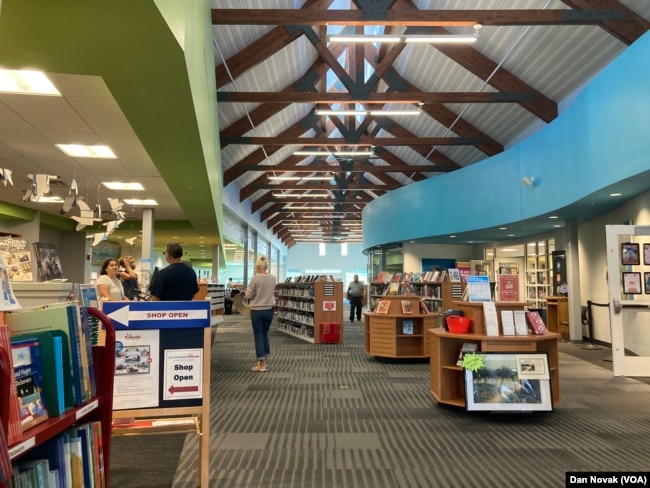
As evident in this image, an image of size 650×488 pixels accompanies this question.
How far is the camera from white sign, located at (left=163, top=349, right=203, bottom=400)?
2.70 metres

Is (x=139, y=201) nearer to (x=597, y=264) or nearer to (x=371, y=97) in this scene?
(x=371, y=97)

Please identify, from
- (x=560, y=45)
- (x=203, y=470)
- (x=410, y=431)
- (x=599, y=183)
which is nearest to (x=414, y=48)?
(x=560, y=45)

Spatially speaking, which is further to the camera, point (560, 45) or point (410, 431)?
point (560, 45)

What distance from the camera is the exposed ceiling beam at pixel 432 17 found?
7387mm

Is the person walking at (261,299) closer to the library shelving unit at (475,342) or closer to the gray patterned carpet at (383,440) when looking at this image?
the gray patterned carpet at (383,440)

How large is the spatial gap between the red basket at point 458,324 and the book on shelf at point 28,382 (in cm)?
403

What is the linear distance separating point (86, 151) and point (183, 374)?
198 inches

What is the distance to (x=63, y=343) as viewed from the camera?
159cm

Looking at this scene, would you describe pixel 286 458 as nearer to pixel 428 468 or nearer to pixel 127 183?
pixel 428 468

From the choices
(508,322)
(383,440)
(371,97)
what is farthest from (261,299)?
(371,97)

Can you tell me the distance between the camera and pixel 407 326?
7703mm

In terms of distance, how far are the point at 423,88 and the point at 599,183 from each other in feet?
23.9

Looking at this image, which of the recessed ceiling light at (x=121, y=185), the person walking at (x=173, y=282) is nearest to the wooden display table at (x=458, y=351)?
the person walking at (x=173, y=282)

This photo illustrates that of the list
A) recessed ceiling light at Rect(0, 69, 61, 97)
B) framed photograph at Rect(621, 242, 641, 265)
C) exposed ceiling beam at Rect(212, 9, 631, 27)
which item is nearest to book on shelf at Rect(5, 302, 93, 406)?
recessed ceiling light at Rect(0, 69, 61, 97)
